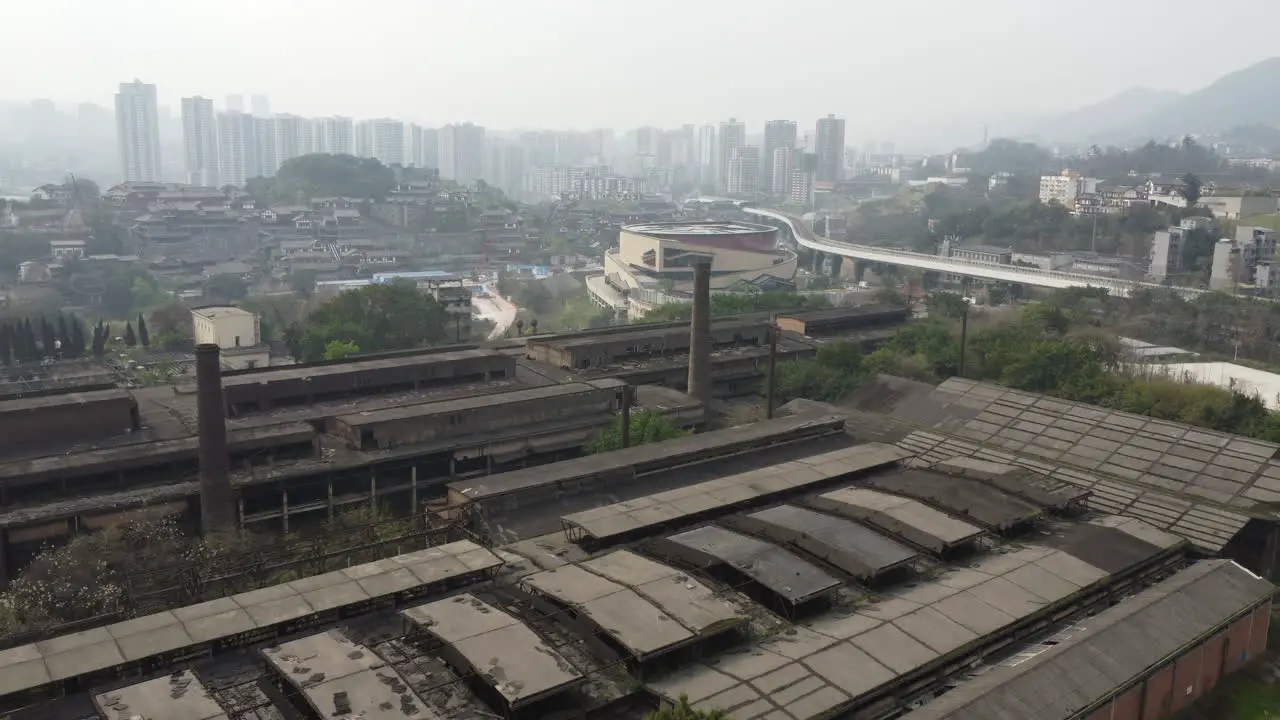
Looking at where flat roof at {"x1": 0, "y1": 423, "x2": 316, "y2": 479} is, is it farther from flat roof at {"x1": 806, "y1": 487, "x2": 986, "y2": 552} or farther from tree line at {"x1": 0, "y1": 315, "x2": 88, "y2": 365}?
tree line at {"x1": 0, "y1": 315, "x2": 88, "y2": 365}

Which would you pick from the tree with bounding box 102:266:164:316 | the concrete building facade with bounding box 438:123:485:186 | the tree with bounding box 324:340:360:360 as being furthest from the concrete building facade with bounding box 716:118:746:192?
the tree with bounding box 324:340:360:360

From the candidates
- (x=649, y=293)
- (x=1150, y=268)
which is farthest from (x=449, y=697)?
(x=1150, y=268)

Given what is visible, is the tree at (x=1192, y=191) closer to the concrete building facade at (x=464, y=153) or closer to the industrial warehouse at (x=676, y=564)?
the industrial warehouse at (x=676, y=564)

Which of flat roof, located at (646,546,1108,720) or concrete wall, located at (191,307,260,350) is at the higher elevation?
flat roof, located at (646,546,1108,720)

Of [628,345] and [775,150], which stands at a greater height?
[775,150]

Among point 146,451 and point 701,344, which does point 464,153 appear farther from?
point 146,451

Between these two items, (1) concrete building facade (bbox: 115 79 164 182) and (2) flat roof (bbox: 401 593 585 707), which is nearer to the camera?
(2) flat roof (bbox: 401 593 585 707)

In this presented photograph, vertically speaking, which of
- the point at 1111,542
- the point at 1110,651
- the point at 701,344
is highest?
the point at 701,344

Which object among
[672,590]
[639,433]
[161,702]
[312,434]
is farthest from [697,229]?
[161,702]
